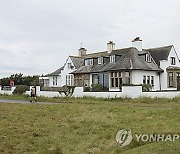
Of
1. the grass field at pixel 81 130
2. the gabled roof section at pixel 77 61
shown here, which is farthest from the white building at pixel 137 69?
the grass field at pixel 81 130

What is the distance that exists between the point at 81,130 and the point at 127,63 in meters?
29.0

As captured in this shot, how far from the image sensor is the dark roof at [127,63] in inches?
1663

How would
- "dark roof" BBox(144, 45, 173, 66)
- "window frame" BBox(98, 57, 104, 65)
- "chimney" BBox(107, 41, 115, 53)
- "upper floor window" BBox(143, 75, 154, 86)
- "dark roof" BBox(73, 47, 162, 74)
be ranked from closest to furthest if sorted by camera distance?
1. "dark roof" BBox(73, 47, 162, 74)
2. "upper floor window" BBox(143, 75, 154, 86)
3. "dark roof" BBox(144, 45, 173, 66)
4. "window frame" BBox(98, 57, 104, 65)
5. "chimney" BBox(107, 41, 115, 53)

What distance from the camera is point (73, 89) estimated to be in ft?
124

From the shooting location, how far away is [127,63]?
140 feet

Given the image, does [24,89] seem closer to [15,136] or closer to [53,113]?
[53,113]

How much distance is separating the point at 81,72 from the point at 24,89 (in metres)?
9.43

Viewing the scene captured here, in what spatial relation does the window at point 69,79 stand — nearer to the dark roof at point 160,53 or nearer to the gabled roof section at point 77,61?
the gabled roof section at point 77,61

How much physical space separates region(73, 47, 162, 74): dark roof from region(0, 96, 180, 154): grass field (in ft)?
74.5

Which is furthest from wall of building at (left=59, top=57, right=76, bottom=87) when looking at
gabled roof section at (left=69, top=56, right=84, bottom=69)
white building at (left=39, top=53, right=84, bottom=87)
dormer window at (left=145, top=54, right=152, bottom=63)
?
dormer window at (left=145, top=54, right=152, bottom=63)

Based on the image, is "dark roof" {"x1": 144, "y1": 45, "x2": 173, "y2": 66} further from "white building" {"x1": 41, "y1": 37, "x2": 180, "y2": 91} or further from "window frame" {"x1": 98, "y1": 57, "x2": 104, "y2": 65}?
"window frame" {"x1": 98, "y1": 57, "x2": 104, "y2": 65}

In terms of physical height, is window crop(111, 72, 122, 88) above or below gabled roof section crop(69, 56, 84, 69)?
below

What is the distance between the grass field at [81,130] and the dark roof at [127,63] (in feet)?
74.5

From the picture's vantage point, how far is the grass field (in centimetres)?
1134
